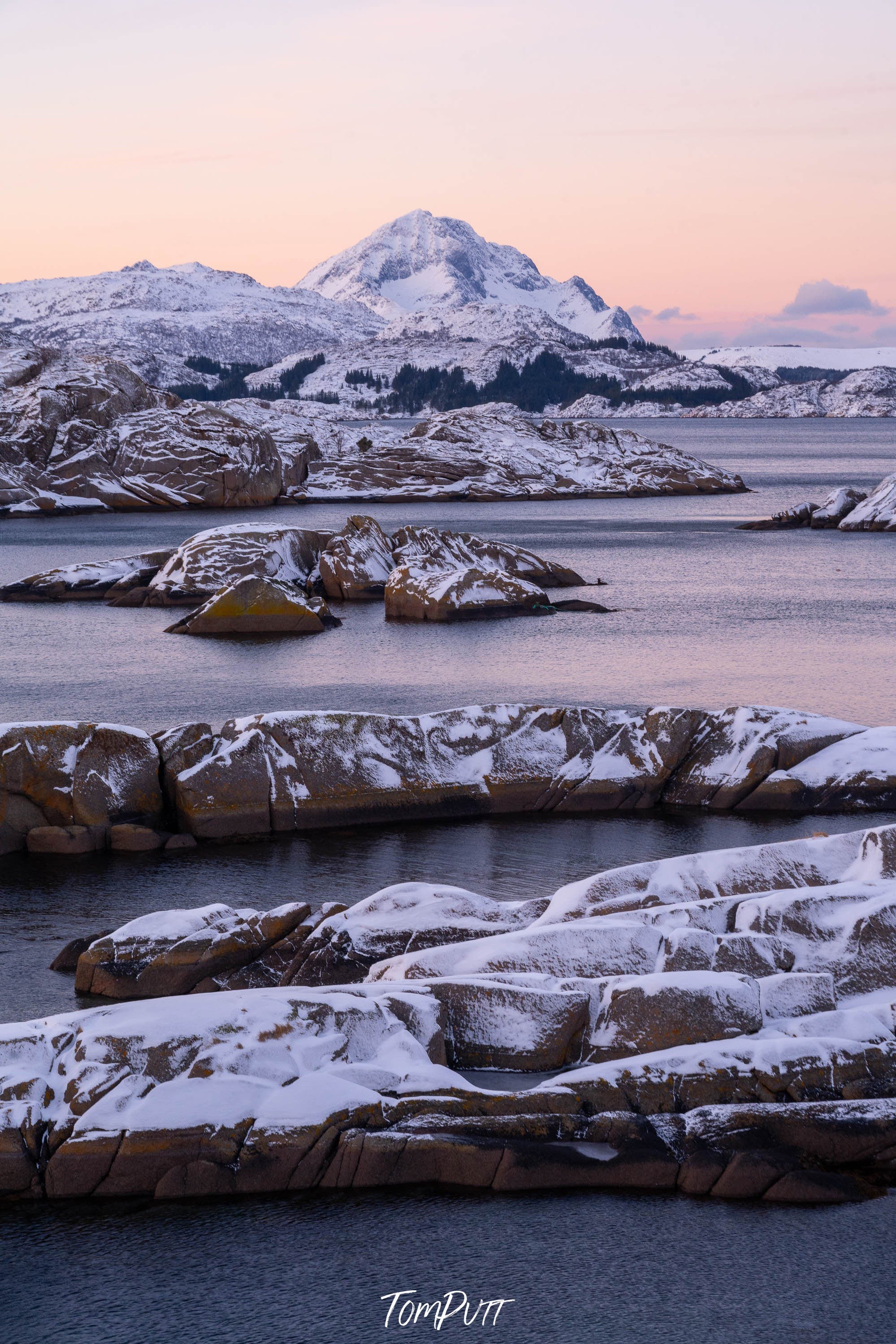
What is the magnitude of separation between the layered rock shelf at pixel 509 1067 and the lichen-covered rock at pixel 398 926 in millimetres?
108

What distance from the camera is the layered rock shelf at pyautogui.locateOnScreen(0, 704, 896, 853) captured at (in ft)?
70.1

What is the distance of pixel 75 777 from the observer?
2142 cm

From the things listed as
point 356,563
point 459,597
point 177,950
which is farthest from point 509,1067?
point 356,563

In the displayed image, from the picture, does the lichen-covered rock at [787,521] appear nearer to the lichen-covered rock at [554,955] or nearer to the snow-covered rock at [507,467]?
the snow-covered rock at [507,467]

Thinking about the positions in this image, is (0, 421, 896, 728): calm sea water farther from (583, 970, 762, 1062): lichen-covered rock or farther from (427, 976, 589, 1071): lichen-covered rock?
(583, 970, 762, 1062): lichen-covered rock

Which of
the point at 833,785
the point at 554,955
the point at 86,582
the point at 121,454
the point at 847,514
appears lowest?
the point at 833,785

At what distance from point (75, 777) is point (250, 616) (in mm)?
25277

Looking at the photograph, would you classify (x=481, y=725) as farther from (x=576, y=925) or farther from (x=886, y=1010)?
(x=886, y=1010)

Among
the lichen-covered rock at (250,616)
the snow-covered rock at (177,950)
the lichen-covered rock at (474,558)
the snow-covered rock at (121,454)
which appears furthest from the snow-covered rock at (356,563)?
the snow-covered rock at (121,454)

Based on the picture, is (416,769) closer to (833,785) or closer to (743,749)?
(743,749)

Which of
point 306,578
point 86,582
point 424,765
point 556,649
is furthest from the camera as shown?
point 306,578

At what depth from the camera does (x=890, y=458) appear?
166 meters

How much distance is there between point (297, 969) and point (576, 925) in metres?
3.24

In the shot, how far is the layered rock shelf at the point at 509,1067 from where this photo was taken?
11055 mm
